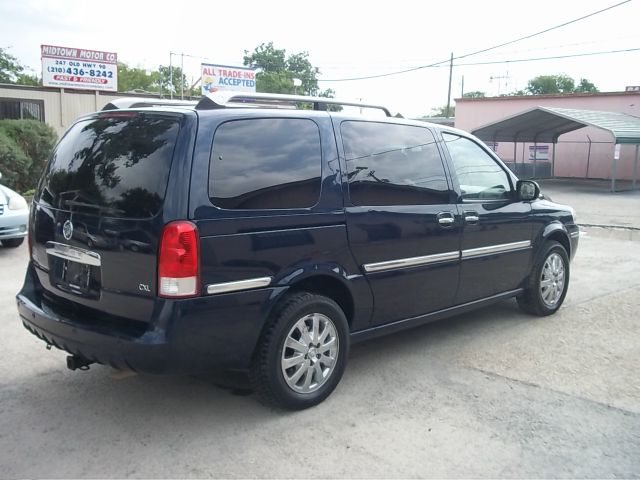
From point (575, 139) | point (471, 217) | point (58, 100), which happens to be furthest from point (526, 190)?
point (575, 139)

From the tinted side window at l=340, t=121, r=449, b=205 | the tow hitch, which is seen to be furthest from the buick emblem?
the tinted side window at l=340, t=121, r=449, b=205

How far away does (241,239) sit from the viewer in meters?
3.47

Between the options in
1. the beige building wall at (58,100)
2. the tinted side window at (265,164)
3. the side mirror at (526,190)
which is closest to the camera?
the tinted side window at (265,164)

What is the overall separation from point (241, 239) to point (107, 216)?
759 millimetres

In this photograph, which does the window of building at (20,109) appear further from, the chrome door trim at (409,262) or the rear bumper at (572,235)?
the chrome door trim at (409,262)

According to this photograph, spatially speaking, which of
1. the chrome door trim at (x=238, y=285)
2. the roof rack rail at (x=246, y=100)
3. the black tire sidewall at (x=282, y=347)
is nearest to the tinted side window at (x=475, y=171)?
the roof rack rail at (x=246, y=100)

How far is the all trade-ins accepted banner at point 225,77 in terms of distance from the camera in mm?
32719

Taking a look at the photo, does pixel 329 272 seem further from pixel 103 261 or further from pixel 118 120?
pixel 118 120

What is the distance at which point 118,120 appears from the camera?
12.3 ft

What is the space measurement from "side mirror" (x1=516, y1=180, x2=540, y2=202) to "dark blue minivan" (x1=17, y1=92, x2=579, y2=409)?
102 cm

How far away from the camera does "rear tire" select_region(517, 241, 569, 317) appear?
230 inches

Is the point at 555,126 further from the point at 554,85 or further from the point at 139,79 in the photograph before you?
the point at 554,85

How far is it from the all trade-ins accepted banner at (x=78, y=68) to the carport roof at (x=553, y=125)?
55.2ft

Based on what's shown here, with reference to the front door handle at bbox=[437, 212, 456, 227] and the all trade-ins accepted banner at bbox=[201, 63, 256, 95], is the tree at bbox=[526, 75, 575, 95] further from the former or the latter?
the front door handle at bbox=[437, 212, 456, 227]
